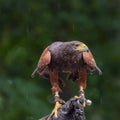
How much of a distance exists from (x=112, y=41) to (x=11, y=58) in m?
1.89

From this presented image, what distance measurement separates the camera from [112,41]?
33.1 ft

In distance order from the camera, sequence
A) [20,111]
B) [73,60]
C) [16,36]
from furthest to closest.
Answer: [16,36]
[20,111]
[73,60]

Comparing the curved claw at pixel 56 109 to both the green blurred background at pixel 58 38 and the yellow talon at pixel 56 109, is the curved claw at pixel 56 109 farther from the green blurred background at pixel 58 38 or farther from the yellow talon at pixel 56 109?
the green blurred background at pixel 58 38

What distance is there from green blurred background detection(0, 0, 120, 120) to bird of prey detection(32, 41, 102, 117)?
4.73 metres

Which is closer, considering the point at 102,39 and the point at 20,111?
the point at 20,111

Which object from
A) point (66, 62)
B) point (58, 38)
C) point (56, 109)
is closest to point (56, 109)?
point (56, 109)

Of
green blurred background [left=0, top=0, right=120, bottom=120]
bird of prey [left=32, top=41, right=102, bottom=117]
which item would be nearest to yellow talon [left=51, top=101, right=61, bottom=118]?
bird of prey [left=32, top=41, right=102, bottom=117]

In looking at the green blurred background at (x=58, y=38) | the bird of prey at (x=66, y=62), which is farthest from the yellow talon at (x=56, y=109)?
the green blurred background at (x=58, y=38)

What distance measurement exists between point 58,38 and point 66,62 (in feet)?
19.4

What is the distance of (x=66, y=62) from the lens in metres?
3.61

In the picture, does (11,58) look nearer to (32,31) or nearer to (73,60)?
(32,31)

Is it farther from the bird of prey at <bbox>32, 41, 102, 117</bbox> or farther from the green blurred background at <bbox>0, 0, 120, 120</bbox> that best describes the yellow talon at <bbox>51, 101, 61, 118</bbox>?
the green blurred background at <bbox>0, 0, 120, 120</bbox>

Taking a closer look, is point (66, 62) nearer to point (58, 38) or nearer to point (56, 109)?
point (56, 109)

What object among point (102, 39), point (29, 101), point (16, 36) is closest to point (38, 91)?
point (29, 101)
